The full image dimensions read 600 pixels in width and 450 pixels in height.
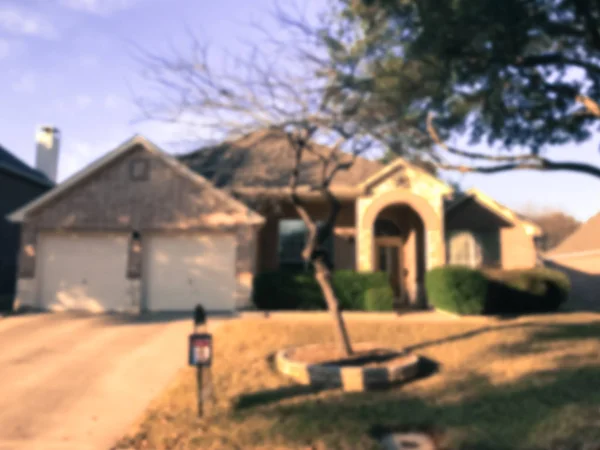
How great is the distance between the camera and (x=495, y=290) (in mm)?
14359

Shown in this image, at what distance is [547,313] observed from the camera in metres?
14.6

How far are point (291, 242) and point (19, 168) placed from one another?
36.1ft

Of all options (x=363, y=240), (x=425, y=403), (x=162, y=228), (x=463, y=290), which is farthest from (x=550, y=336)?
(x=162, y=228)

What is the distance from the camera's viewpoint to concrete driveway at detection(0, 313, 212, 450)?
20.8 feet

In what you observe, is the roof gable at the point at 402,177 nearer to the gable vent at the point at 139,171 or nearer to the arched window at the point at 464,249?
the arched window at the point at 464,249

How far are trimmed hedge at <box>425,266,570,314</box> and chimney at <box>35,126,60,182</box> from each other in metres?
17.4

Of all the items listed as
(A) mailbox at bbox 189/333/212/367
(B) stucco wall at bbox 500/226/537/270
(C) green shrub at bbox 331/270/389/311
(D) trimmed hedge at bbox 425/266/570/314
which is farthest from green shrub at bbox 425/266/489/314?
(A) mailbox at bbox 189/333/212/367

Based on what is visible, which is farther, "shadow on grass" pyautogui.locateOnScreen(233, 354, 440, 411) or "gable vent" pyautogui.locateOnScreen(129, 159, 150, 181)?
"gable vent" pyautogui.locateOnScreen(129, 159, 150, 181)

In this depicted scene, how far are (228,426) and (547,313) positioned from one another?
11597mm

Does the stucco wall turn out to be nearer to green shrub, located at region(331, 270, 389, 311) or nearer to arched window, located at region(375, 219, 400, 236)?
arched window, located at region(375, 219, 400, 236)

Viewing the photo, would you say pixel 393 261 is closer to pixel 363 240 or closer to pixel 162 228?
pixel 363 240

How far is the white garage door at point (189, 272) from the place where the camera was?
14.6 metres

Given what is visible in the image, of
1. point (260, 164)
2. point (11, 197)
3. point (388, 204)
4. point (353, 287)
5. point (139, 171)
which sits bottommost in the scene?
point (353, 287)

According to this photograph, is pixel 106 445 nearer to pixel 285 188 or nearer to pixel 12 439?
pixel 12 439
